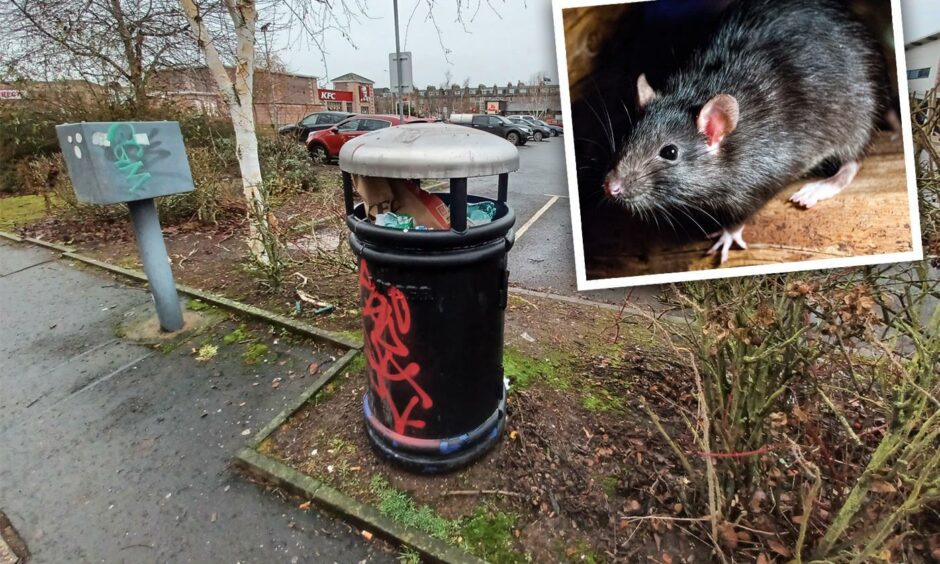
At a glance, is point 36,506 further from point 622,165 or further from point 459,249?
point 622,165

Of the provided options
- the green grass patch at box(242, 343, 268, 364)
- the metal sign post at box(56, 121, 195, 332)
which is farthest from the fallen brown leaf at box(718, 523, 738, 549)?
the metal sign post at box(56, 121, 195, 332)

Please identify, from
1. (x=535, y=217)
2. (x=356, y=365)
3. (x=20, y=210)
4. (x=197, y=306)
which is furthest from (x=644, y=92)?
(x=20, y=210)

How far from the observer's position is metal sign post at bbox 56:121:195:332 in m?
3.00

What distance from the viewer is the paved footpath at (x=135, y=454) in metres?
1.97

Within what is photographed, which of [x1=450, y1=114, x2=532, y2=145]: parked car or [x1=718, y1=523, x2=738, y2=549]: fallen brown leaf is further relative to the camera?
[x1=450, y1=114, x2=532, y2=145]: parked car

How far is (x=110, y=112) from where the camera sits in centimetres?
844

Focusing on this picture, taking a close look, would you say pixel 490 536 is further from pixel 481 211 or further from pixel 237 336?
pixel 237 336

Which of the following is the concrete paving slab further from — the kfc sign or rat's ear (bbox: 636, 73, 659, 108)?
the kfc sign

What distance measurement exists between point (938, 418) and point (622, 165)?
132 cm

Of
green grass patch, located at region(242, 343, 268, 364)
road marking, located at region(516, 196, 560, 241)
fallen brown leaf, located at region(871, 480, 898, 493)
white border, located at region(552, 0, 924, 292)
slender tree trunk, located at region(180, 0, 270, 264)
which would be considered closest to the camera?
white border, located at region(552, 0, 924, 292)

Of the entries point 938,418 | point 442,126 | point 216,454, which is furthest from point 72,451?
point 938,418

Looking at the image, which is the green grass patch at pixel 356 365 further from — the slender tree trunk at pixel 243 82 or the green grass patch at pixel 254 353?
the slender tree trunk at pixel 243 82

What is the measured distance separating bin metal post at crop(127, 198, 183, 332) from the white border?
141 inches

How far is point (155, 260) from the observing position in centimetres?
354
